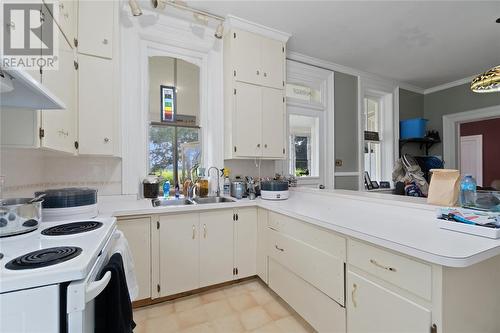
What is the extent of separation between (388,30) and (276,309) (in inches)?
127

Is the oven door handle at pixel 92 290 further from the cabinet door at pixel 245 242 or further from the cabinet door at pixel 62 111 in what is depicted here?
the cabinet door at pixel 245 242

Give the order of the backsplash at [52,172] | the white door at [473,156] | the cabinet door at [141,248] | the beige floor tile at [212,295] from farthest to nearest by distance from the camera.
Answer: the white door at [473,156] → the beige floor tile at [212,295] → the cabinet door at [141,248] → the backsplash at [52,172]

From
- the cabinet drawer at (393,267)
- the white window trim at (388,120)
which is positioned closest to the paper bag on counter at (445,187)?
the cabinet drawer at (393,267)

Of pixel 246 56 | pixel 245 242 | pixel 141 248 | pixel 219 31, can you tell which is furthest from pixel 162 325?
pixel 219 31

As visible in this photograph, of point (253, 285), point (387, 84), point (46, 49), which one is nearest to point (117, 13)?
point (46, 49)

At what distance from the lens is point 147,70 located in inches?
92.4

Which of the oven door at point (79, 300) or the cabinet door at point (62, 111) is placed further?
the cabinet door at point (62, 111)

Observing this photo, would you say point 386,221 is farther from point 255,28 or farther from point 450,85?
point 450,85

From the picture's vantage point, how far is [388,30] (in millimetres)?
2660

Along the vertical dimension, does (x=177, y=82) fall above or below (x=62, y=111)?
above

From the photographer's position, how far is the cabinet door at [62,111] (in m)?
1.35

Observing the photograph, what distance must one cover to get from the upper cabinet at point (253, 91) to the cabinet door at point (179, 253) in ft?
3.07

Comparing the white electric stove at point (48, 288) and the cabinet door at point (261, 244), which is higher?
the white electric stove at point (48, 288)

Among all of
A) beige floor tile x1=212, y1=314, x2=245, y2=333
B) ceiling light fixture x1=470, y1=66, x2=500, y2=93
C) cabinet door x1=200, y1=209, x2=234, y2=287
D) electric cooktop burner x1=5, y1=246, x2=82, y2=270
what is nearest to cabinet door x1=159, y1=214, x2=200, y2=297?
cabinet door x1=200, y1=209, x2=234, y2=287
